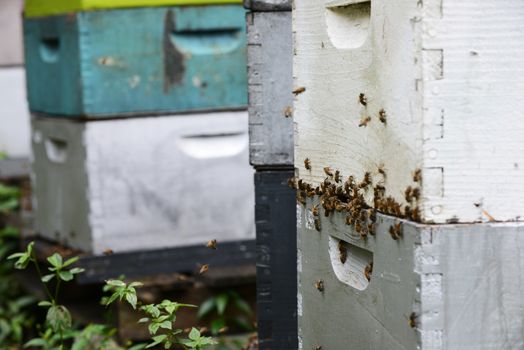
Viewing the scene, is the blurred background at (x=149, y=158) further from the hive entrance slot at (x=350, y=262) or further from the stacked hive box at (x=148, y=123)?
the hive entrance slot at (x=350, y=262)

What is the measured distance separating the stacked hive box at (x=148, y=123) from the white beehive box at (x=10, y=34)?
1508mm

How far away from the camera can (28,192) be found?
17.4 ft

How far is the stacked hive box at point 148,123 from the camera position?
3820 millimetres

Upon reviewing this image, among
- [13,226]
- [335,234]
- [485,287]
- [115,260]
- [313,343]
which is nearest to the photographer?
[485,287]

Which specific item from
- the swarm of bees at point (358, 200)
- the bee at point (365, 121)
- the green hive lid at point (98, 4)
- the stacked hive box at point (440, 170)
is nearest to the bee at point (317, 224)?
the swarm of bees at point (358, 200)

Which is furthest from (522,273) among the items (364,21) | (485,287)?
(364,21)

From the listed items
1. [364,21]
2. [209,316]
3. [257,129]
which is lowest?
[209,316]

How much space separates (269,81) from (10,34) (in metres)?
3.26

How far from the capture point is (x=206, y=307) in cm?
397

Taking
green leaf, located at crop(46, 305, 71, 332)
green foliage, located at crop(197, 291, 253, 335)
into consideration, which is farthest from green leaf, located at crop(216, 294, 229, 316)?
green leaf, located at crop(46, 305, 71, 332)

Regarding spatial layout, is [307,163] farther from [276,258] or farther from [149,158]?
[149,158]

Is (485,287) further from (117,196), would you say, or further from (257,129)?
(117,196)

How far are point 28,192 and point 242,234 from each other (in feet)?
5.43

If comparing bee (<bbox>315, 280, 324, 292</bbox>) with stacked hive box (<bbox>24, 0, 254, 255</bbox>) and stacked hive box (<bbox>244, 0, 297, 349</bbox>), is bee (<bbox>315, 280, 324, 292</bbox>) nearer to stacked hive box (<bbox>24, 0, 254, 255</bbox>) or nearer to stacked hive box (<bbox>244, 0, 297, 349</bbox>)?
stacked hive box (<bbox>244, 0, 297, 349</bbox>)
